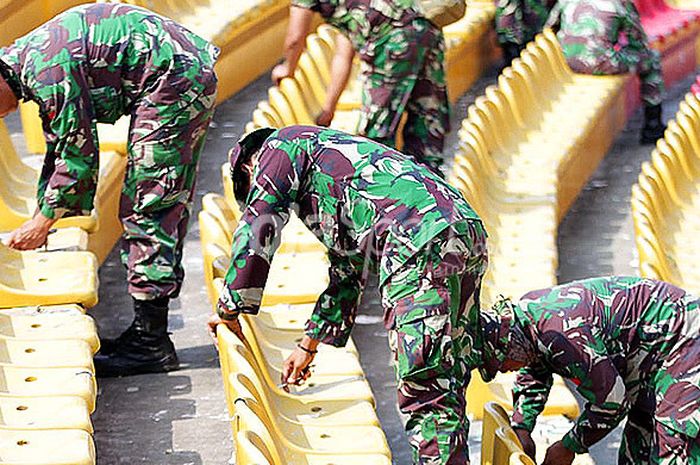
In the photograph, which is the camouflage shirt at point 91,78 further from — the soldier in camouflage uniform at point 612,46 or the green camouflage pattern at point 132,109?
the soldier in camouflage uniform at point 612,46

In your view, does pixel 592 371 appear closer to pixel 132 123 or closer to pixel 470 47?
pixel 132 123

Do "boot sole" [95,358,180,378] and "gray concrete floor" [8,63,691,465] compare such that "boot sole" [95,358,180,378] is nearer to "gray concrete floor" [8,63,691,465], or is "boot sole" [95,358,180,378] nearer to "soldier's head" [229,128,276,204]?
"gray concrete floor" [8,63,691,465]

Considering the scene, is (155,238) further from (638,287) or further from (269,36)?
(269,36)

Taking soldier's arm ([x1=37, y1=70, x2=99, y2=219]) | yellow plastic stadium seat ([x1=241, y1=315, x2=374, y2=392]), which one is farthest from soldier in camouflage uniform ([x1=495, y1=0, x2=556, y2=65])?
soldier's arm ([x1=37, y1=70, x2=99, y2=219])

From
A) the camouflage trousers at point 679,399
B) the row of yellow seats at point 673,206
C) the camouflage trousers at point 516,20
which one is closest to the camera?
the camouflage trousers at point 679,399

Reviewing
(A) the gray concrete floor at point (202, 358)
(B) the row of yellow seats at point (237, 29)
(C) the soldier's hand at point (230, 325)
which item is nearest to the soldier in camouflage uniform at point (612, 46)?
(A) the gray concrete floor at point (202, 358)

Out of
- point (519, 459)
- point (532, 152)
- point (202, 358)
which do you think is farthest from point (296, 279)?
point (532, 152)

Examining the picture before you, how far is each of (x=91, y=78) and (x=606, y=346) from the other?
1.74 meters

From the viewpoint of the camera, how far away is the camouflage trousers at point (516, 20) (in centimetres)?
938

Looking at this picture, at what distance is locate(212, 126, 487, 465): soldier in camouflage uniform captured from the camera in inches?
151

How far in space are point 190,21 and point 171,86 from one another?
10.2ft

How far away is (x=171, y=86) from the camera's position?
479cm

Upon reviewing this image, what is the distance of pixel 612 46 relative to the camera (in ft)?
29.5

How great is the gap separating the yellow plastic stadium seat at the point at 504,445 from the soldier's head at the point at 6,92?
5.46 feet
